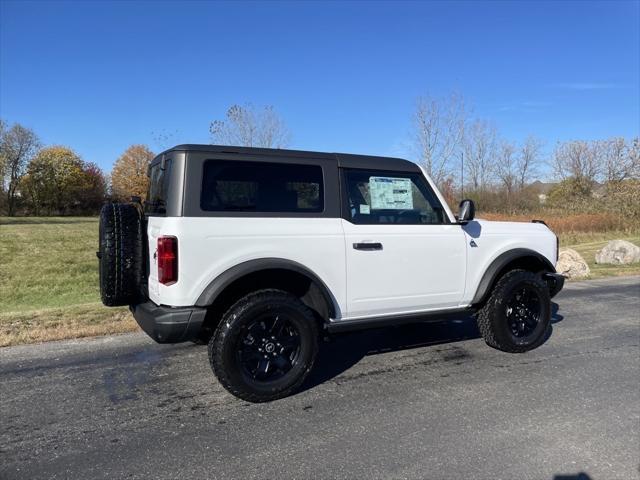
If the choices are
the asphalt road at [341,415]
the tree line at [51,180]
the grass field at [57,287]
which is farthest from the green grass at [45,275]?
the tree line at [51,180]

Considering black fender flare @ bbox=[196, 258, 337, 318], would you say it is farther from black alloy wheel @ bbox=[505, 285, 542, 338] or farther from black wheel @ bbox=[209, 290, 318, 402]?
black alloy wheel @ bbox=[505, 285, 542, 338]

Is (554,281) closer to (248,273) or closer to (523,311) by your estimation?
(523,311)

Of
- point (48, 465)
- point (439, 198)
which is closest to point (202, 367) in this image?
point (48, 465)

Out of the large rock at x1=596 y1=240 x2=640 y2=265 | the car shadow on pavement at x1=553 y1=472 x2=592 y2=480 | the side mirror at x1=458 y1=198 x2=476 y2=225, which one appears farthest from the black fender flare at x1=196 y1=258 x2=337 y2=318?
the large rock at x1=596 y1=240 x2=640 y2=265

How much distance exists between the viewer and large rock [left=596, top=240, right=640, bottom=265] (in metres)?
13.1

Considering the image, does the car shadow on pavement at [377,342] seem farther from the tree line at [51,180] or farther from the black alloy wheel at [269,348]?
the tree line at [51,180]

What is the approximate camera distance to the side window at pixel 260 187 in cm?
391

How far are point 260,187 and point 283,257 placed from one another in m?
0.62

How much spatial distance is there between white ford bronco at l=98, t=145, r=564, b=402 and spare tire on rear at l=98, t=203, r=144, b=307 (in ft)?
0.03

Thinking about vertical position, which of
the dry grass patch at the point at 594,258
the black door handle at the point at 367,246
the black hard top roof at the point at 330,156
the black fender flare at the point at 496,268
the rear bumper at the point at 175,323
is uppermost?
the black hard top roof at the point at 330,156

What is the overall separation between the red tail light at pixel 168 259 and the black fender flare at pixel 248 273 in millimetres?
265

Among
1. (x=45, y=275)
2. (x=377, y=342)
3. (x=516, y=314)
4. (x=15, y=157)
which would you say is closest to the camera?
(x=516, y=314)

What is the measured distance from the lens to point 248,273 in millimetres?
3850

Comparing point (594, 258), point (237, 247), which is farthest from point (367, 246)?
point (594, 258)
